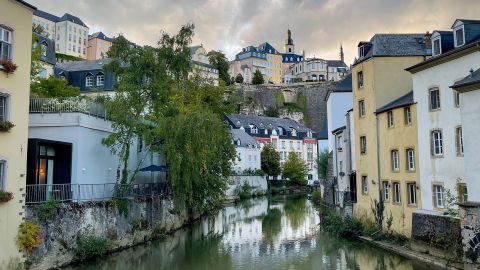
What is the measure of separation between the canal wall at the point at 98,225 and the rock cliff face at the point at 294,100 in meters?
76.4

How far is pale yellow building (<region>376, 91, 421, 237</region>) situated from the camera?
21703 millimetres

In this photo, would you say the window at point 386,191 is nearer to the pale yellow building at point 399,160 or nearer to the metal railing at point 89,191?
the pale yellow building at point 399,160

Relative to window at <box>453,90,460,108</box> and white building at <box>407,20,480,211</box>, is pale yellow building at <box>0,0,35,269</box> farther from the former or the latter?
window at <box>453,90,460,108</box>

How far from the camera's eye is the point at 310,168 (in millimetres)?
84500

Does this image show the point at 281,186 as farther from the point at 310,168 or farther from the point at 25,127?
the point at 25,127

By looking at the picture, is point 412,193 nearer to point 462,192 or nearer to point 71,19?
point 462,192

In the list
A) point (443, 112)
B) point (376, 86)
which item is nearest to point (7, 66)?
point (443, 112)

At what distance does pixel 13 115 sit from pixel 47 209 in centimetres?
385

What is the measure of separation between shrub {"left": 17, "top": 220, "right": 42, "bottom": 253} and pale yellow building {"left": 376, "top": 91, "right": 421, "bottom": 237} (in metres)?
16.5

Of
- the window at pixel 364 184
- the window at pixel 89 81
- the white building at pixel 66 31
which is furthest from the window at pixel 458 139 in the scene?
the white building at pixel 66 31

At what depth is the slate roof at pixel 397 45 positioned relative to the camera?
25.2 metres

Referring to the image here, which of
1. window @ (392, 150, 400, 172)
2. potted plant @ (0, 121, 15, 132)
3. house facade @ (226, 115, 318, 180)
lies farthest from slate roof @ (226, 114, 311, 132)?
potted plant @ (0, 121, 15, 132)

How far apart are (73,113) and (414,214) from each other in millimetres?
17046

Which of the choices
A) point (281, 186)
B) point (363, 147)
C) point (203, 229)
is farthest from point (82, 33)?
point (363, 147)
